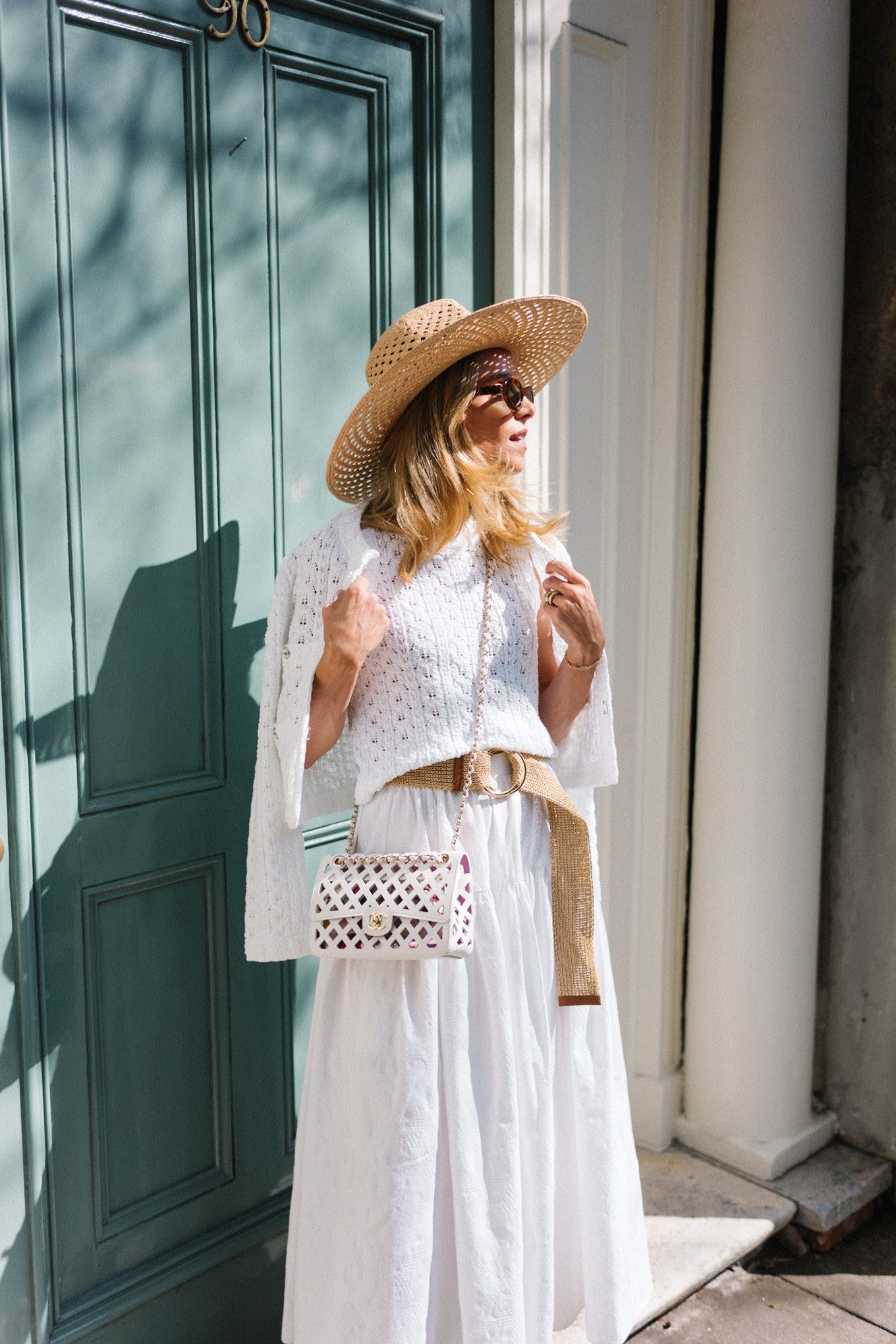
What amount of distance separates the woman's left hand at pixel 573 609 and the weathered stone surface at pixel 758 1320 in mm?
1608

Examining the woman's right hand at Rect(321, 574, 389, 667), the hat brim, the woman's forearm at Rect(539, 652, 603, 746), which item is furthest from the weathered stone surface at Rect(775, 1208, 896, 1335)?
the hat brim

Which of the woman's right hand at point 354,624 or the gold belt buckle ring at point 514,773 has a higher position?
the woman's right hand at point 354,624

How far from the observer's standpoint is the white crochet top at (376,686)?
1.94 m

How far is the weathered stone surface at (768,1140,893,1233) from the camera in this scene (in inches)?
115

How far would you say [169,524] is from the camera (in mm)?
2137

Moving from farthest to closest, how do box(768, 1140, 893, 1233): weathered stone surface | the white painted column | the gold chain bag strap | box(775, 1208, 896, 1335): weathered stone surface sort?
box(768, 1140, 893, 1233): weathered stone surface
the white painted column
box(775, 1208, 896, 1335): weathered stone surface
the gold chain bag strap

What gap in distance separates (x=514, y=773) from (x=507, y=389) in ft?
2.19

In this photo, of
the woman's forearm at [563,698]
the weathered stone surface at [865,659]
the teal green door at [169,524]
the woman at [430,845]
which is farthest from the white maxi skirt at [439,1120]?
the weathered stone surface at [865,659]

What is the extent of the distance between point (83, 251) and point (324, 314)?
512 mm

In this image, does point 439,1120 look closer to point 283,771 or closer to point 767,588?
point 283,771

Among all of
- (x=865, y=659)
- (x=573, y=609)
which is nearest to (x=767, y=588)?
(x=865, y=659)

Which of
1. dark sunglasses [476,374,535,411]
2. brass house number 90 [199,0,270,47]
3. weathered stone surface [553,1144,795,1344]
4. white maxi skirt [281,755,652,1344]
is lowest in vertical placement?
weathered stone surface [553,1144,795,1344]

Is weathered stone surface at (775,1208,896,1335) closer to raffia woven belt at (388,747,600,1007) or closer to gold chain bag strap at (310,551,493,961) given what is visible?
raffia woven belt at (388,747,600,1007)

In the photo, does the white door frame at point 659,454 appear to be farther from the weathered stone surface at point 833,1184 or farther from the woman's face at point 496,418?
the woman's face at point 496,418
